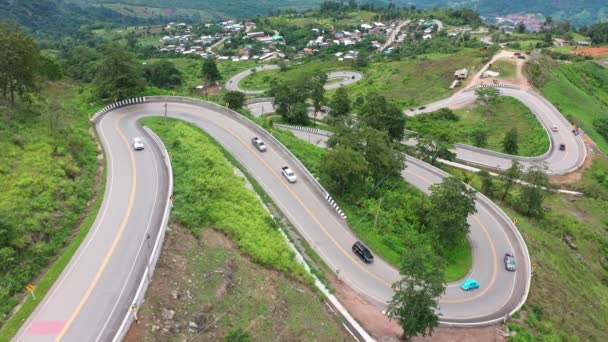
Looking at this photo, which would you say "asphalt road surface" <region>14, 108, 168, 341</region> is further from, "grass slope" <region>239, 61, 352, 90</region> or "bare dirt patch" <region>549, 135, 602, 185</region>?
"grass slope" <region>239, 61, 352, 90</region>

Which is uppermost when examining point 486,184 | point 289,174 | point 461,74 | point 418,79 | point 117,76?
point 117,76

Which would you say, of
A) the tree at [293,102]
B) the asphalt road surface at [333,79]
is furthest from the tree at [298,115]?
the asphalt road surface at [333,79]

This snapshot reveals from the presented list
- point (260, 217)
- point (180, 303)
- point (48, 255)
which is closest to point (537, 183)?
point (260, 217)

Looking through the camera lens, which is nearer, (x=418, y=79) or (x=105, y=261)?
(x=105, y=261)

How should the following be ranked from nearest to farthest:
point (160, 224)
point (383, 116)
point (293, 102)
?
1. point (160, 224)
2. point (383, 116)
3. point (293, 102)

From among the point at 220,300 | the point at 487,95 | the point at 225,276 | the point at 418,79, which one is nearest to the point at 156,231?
the point at 225,276

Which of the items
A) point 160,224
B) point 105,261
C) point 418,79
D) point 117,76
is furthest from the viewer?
point 418,79

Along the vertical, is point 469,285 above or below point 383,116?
below

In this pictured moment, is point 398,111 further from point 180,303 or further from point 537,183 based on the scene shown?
point 180,303

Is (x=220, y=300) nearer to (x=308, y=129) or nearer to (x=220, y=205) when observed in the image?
(x=220, y=205)
